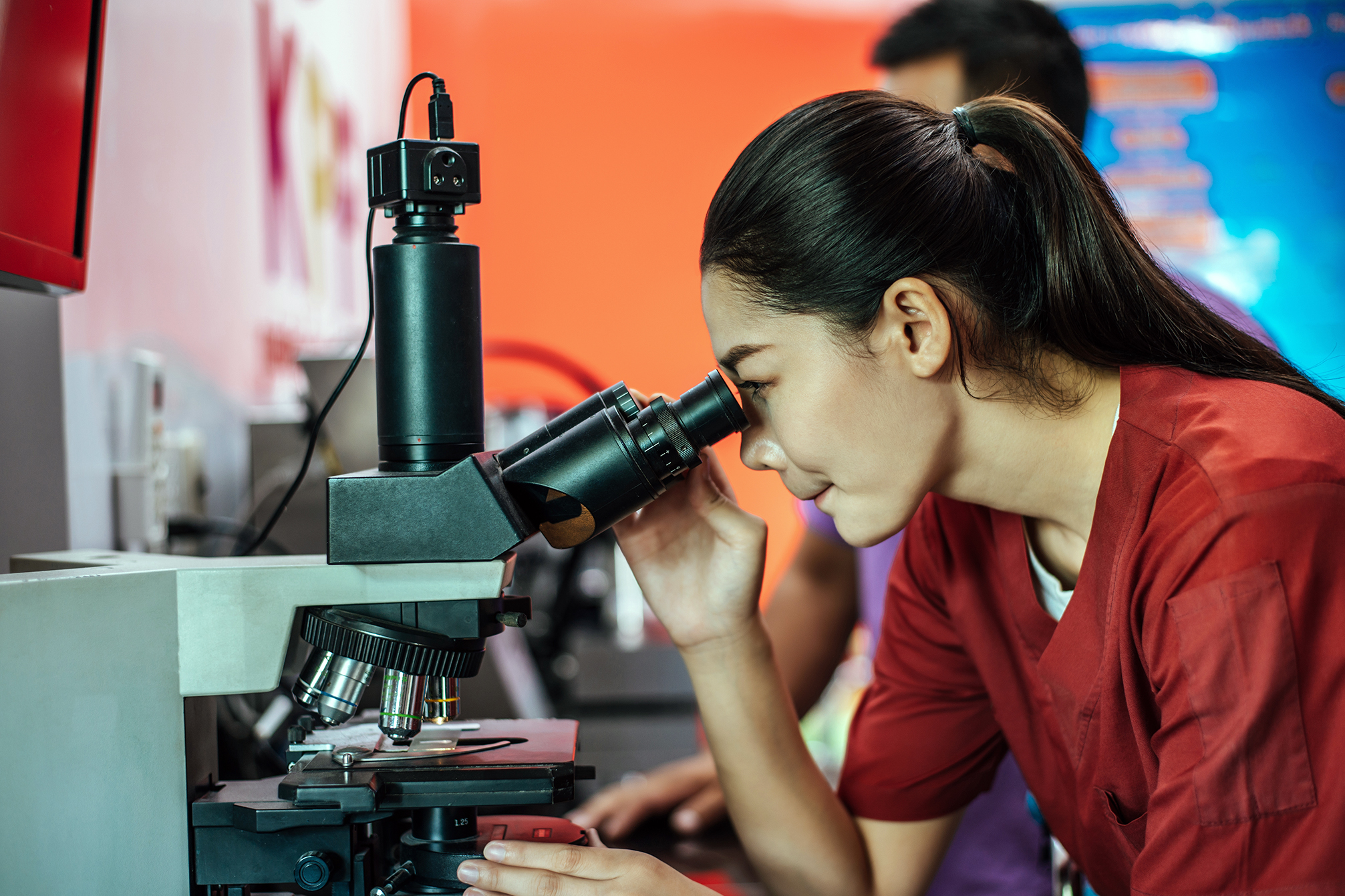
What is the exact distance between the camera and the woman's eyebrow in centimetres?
85

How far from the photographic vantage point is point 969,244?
836 millimetres

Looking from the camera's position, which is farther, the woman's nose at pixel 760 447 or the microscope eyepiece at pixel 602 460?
the woman's nose at pixel 760 447

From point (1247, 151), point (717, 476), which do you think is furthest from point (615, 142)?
point (717, 476)

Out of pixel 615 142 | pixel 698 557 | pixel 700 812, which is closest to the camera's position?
pixel 698 557

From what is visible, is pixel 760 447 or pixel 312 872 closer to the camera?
pixel 312 872

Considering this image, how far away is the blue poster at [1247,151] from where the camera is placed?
11.4 feet

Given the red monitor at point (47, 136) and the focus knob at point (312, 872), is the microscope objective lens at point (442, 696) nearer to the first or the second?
the focus knob at point (312, 872)

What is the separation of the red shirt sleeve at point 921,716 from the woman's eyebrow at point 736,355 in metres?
0.35

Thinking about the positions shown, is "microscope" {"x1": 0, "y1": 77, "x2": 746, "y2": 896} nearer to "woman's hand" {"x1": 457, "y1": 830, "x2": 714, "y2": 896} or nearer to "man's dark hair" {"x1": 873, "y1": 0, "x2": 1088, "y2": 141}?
"woman's hand" {"x1": 457, "y1": 830, "x2": 714, "y2": 896}

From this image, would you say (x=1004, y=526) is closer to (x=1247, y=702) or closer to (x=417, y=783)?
(x=1247, y=702)

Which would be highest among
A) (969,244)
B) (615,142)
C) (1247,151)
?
(615,142)

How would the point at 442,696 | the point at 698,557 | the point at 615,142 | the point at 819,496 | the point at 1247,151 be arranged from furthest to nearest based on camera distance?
the point at 615,142, the point at 1247,151, the point at 698,557, the point at 819,496, the point at 442,696

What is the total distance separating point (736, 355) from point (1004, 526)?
13.8 inches

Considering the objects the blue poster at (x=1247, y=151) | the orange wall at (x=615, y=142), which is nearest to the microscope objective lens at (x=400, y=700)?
the orange wall at (x=615, y=142)
